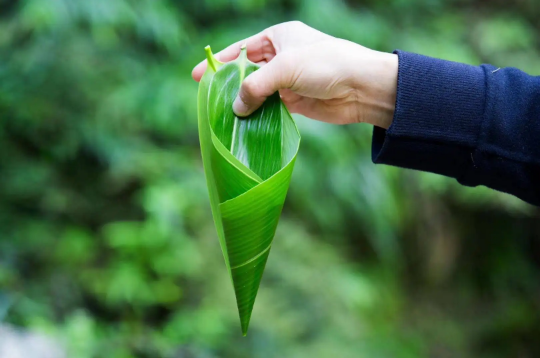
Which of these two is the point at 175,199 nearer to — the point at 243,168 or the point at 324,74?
the point at 324,74

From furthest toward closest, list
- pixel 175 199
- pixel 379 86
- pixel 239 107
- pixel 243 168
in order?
pixel 175 199 → pixel 379 86 → pixel 239 107 → pixel 243 168

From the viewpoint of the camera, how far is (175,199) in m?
1.57

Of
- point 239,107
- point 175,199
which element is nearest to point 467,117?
point 239,107

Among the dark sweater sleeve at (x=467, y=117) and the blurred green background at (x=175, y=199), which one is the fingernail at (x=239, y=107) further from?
the blurred green background at (x=175, y=199)

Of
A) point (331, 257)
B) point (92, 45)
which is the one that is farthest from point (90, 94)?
point (331, 257)

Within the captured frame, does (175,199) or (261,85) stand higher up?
(261,85)

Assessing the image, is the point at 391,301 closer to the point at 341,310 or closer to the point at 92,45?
the point at 341,310

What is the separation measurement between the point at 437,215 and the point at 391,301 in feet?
1.93

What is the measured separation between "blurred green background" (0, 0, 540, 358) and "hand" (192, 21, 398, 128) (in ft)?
2.70

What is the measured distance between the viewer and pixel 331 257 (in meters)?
2.04

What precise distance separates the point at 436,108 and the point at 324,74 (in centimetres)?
16

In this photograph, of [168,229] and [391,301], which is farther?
[391,301]

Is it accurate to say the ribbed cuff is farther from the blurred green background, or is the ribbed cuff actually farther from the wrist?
the blurred green background

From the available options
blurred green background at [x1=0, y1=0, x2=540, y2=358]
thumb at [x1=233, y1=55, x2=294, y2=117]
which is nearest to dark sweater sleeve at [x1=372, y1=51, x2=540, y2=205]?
thumb at [x1=233, y1=55, x2=294, y2=117]
